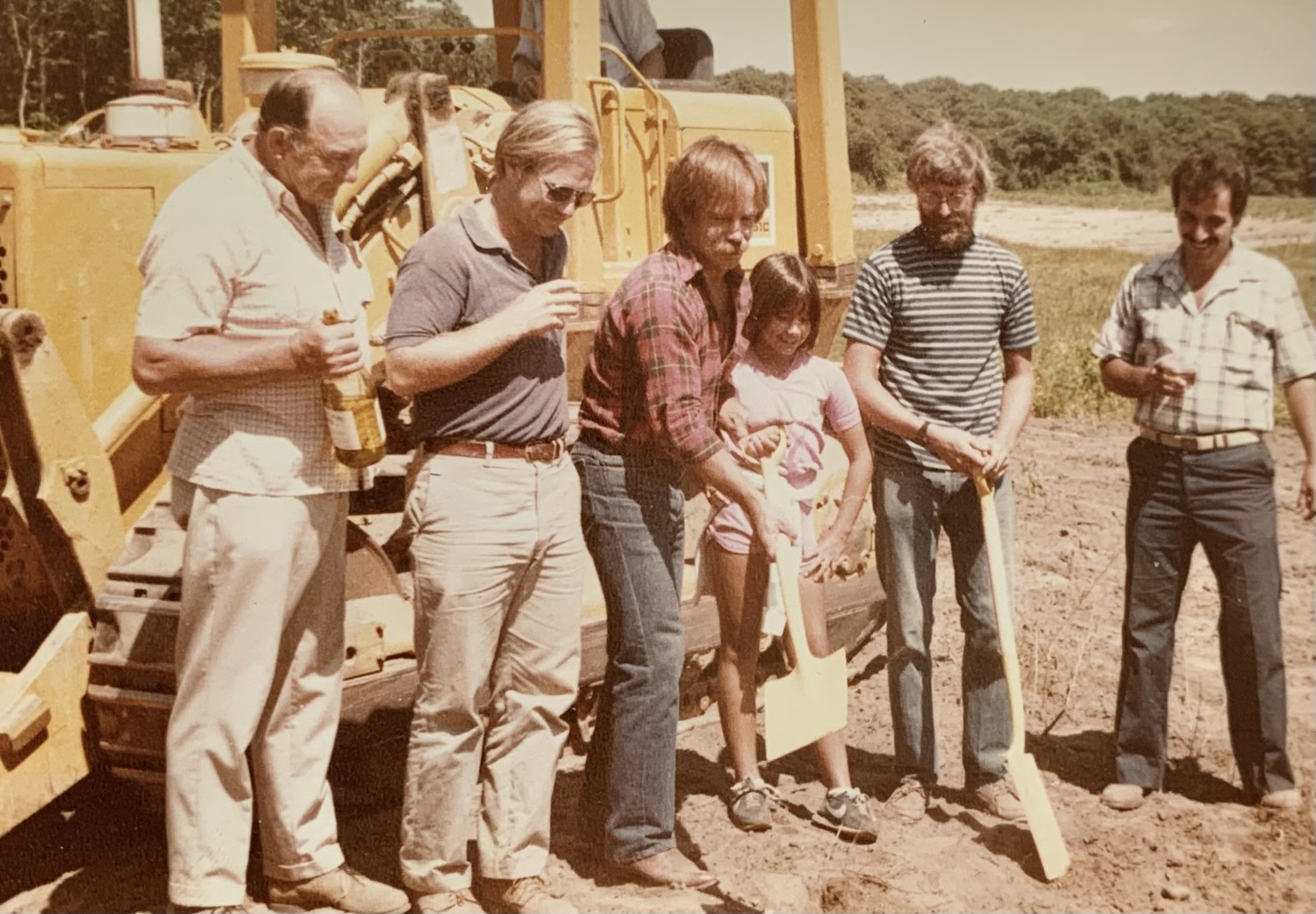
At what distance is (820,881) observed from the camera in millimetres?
3949

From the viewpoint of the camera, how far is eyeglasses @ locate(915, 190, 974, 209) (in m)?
4.08

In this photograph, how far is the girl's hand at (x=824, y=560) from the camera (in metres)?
3.99

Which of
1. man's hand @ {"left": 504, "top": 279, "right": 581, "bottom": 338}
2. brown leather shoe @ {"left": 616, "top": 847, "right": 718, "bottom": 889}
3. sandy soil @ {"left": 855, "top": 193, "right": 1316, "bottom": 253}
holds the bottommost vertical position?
brown leather shoe @ {"left": 616, "top": 847, "right": 718, "bottom": 889}

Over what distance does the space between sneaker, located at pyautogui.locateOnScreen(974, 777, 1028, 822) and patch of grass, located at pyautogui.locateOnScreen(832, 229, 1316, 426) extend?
196cm

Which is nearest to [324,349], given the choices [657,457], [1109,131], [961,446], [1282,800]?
[657,457]

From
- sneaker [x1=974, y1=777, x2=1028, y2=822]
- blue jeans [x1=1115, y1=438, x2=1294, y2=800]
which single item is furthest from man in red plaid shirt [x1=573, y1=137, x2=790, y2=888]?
blue jeans [x1=1115, y1=438, x2=1294, y2=800]

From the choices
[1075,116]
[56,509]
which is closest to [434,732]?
[56,509]

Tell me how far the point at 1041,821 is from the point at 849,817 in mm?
521

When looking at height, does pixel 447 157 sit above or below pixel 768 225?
above

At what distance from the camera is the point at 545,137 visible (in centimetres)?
317

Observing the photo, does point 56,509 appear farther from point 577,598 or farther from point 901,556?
point 901,556

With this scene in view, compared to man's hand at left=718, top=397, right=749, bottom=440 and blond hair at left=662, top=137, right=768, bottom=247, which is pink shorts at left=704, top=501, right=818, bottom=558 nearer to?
man's hand at left=718, top=397, right=749, bottom=440

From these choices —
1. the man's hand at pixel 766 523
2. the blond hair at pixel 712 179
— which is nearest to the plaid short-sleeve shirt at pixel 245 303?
the blond hair at pixel 712 179

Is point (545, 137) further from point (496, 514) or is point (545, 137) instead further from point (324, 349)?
point (496, 514)
